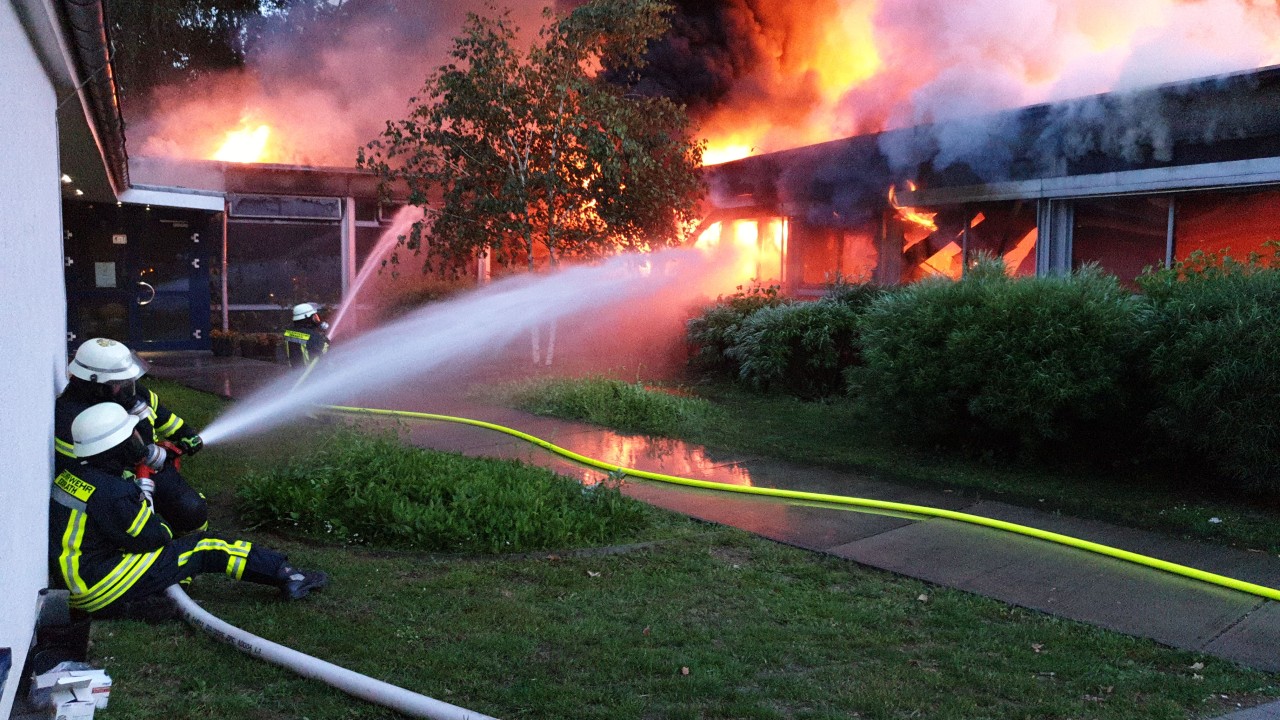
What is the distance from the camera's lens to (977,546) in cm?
587

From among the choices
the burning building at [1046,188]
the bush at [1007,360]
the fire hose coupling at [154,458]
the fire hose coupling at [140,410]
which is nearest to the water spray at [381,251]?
the burning building at [1046,188]

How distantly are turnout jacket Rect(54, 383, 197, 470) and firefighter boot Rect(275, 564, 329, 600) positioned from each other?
1.10 m

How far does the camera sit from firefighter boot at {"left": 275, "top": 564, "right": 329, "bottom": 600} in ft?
15.6

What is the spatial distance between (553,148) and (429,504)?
764 cm

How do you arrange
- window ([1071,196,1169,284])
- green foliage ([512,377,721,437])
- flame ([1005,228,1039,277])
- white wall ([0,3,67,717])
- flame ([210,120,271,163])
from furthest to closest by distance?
flame ([210,120,271,163])
flame ([1005,228,1039,277])
window ([1071,196,1169,284])
green foliage ([512,377,721,437])
white wall ([0,3,67,717])

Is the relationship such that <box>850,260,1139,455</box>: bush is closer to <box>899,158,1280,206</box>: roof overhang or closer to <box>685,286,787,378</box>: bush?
<box>899,158,1280,206</box>: roof overhang

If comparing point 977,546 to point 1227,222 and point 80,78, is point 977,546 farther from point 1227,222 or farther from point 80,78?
point 1227,222

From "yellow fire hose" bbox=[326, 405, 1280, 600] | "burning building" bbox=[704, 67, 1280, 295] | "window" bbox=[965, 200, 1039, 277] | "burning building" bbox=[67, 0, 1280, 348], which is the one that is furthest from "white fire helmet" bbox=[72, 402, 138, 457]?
"window" bbox=[965, 200, 1039, 277]

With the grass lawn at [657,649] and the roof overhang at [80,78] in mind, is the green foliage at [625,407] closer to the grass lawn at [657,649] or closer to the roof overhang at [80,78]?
the grass lawn at [657,649]

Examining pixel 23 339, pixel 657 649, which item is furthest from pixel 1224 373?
pixel 23 339

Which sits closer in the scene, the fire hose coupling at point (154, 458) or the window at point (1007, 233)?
the fire hose coupling at point (154, 458)

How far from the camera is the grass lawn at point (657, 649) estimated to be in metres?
3.71

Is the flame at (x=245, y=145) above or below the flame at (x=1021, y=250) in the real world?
above

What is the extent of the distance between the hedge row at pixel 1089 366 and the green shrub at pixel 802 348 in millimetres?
2582
